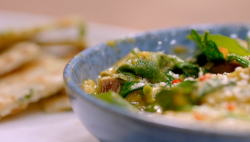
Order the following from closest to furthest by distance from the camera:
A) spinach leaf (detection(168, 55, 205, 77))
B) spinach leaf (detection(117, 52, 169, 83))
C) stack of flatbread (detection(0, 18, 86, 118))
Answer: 1. spinach leaf (detection(117, 52, 169, 83))
2. spinach leaf (detection(168, 55, 205, 77))
3. stack of flatbread (detection(0, 18, 86, 118))

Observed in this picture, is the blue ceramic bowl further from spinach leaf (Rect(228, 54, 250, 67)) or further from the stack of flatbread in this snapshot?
spinach leaf (Rect(228, 54, 250, 67))

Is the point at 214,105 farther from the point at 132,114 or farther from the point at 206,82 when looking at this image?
the point at 132,114

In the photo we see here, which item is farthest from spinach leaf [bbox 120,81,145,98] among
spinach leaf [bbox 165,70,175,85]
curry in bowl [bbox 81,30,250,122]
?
spinach leaf [bbox 165,70,175,85]

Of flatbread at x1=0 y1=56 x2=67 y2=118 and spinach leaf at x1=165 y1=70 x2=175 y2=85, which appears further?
flatbread at x1=0 y1=56 x2=67 y2=118

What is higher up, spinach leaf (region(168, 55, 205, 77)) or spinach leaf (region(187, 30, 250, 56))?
spinach leaf (region(187, 30, 250, 56))

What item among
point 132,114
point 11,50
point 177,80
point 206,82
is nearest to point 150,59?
point 177,80

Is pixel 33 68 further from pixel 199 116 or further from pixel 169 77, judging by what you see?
pixel 199 116
